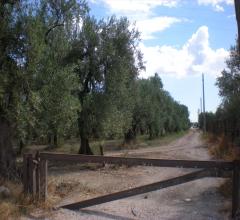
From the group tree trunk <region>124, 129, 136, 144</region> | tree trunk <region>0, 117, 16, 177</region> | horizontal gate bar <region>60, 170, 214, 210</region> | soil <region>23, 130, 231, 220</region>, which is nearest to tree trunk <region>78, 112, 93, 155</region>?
soil <region>23, 130, 231, 220</region>

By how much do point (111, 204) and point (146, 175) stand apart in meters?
7.12

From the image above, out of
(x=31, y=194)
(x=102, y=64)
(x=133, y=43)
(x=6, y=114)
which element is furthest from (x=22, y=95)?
(x=133, y=43)

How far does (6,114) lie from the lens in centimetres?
1237

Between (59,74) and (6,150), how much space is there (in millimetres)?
3332

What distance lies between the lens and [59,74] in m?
14.8

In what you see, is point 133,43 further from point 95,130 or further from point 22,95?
point 22,95

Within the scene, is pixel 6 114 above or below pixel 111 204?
above

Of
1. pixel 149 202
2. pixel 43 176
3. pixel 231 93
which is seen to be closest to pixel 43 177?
pixel 43 176

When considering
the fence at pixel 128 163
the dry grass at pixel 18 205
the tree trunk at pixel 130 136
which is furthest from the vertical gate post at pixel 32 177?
the tree trunk at pixel 130 136

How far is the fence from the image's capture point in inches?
310

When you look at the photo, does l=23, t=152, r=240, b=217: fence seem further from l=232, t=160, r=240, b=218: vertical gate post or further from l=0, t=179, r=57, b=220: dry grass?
l=0, t=179, r=57, b=220: dry grass

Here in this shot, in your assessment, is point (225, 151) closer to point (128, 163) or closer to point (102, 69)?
point (102, 69)

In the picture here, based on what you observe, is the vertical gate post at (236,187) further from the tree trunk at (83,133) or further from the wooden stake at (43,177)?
the tree trunk at (83,133)

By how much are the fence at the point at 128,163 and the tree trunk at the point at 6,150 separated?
326 cm
